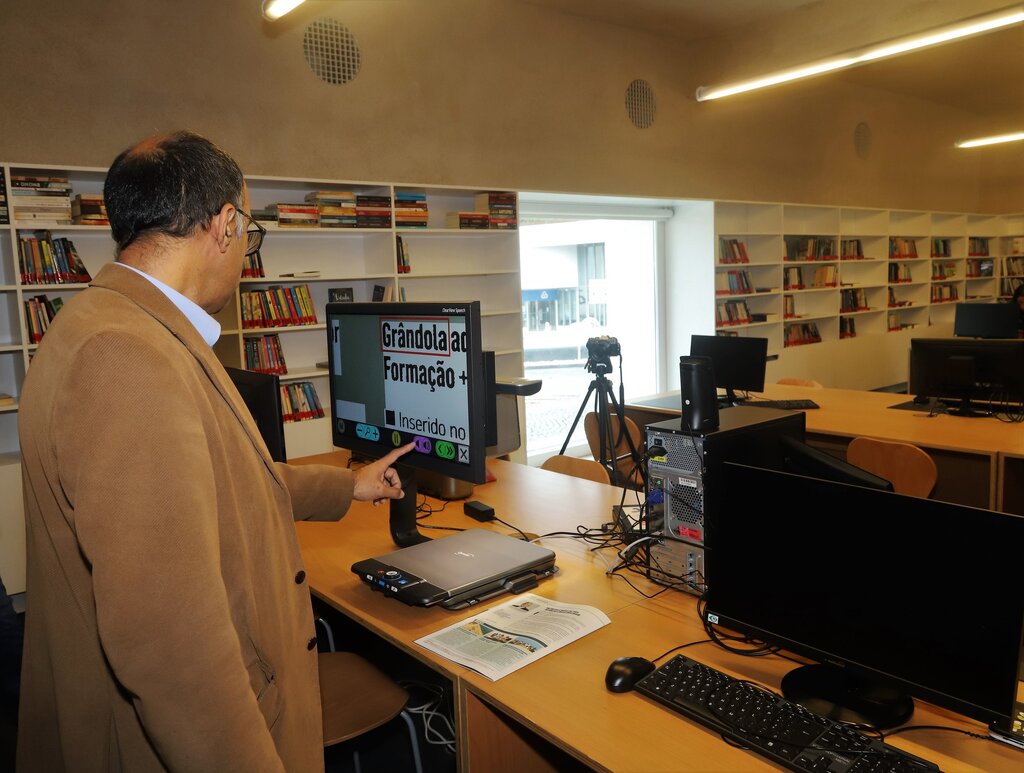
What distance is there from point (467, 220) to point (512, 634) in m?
4.05

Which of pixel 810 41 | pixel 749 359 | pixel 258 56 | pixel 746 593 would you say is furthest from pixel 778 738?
pixel 810 41

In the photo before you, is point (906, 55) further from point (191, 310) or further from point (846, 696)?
point (191, 310)

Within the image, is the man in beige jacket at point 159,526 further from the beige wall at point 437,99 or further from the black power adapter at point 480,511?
the beige wall at point 437,99

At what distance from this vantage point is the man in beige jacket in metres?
0.93

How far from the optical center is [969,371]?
3.87 meters

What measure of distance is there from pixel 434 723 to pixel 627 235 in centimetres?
531

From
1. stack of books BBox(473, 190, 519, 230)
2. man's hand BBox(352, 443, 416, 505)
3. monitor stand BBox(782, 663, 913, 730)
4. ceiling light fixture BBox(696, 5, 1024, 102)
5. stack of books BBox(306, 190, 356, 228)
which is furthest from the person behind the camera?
stack of books BBox(473, 190, 519, 230)

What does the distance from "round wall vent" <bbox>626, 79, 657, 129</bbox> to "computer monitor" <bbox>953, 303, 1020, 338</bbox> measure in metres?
3.28

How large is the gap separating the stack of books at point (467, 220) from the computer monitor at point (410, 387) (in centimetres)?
316

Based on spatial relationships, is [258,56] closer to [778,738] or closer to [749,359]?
[749,359]

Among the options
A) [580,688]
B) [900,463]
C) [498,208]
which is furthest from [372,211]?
[580,688]

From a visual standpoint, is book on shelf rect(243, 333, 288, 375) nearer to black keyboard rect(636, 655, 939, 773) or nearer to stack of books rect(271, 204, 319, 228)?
stack of books rect(271, 204, 319, 228)

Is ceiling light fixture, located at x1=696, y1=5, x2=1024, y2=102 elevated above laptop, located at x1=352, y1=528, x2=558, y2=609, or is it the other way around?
ceiling light fixture, located at x1=696, y1=5, x2=1024, y2=102

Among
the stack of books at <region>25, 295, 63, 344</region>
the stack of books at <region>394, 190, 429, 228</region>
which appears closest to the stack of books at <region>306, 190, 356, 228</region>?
the stack of books at <region>394, 190, 429, 228</region>
